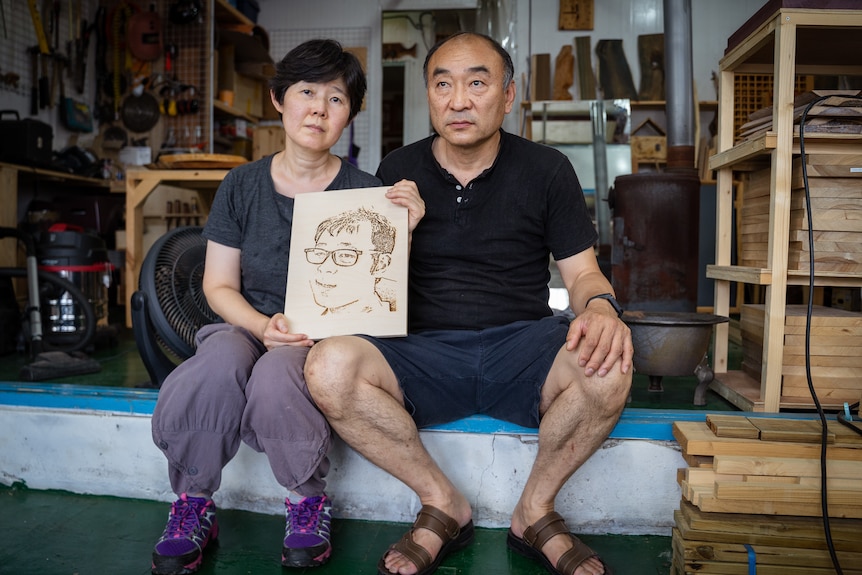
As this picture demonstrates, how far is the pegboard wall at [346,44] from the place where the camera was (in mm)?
7648

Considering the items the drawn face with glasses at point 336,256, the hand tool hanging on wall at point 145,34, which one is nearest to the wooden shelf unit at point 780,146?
the drawn face with glasses at point 336,256

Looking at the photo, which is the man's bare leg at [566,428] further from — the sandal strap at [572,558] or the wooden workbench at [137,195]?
the wooden workbench at [137,195]

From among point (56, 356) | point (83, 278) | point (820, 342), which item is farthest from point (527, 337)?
point (83, 278)

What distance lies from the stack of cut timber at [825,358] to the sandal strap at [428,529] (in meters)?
1.19

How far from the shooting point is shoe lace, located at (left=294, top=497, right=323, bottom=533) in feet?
5.66

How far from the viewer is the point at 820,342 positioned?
2.19 meters

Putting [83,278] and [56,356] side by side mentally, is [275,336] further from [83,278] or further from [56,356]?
[83,278]

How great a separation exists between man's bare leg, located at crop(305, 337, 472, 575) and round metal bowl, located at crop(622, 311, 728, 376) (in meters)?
0.94

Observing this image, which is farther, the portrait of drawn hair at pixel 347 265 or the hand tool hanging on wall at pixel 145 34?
the hand tool hanging on wall at pixel 145 34

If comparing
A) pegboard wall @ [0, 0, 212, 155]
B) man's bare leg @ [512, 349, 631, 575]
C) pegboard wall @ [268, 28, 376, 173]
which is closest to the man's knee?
man's bare leg @ [512, 349, 631, 575]

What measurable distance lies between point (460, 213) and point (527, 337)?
1.35ft

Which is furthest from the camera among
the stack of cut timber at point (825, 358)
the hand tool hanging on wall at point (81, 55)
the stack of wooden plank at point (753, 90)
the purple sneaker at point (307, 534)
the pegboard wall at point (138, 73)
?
the stack of wooden plank at point (753, 90)

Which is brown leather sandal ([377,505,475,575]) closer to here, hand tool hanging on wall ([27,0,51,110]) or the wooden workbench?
the wooden workbench

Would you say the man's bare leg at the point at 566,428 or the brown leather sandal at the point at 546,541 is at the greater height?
the man's bare leg at the point at 566,428
